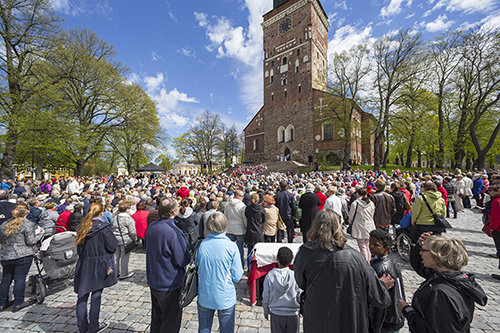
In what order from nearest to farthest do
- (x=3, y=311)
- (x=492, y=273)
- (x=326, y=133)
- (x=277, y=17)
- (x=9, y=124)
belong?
(x=3, y=311) → (x=492, y=273) → (x=9, y=124) → (x=326, y=133) → (x=277, y=17)

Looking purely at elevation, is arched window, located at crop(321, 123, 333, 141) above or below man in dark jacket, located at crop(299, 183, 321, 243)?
above

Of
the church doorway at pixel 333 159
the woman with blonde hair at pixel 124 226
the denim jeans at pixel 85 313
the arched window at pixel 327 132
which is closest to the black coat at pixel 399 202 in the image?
the woman with blonde hair at pixel 124 226

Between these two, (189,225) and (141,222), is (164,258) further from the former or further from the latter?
(141,222)

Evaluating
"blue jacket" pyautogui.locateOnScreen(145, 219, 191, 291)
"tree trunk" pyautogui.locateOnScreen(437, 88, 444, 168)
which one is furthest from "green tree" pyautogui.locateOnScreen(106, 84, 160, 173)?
"tree trunk" pyautogui.locateOnScreen(437, 88, 444, 168)

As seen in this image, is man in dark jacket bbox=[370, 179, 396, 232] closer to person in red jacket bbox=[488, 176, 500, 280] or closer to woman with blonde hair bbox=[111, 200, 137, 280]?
person in red jacket bbox=[488, 176, 500, 280]

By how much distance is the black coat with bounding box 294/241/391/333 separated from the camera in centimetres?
163

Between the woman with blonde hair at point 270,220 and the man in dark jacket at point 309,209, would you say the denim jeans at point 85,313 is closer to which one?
the woman with blonde hair at point 270,220

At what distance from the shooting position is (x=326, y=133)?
3152 centimetres

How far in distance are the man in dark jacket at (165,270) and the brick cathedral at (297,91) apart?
29.2 m

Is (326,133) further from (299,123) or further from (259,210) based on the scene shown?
(259,210)

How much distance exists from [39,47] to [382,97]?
28435 millimetres

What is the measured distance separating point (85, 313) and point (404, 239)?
21.6 ft

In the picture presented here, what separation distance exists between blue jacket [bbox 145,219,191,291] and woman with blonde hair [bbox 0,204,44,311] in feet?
8.68

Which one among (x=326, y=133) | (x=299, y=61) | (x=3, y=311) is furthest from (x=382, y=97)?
(x=3, y=311)
